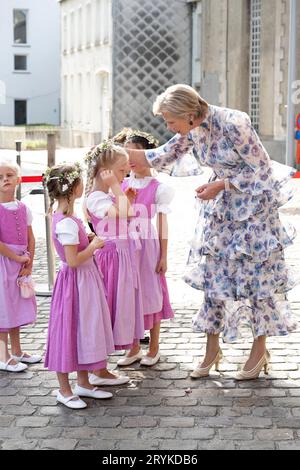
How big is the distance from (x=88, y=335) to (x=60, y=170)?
38.2 inches

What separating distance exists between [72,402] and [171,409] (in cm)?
57

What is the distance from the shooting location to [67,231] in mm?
5359

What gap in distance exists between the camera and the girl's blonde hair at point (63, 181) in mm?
5375

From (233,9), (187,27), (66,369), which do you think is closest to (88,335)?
(66,369)

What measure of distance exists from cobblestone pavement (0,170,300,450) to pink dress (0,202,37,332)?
1.17ft

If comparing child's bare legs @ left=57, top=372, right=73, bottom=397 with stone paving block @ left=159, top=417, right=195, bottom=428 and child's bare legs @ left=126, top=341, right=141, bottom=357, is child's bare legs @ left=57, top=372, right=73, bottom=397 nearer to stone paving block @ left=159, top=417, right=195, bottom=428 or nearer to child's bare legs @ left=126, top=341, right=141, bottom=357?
stone paving block @ left=159, top=417, right=195, bottom=428

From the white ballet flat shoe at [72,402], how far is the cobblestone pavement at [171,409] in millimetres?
33

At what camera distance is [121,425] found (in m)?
4.98

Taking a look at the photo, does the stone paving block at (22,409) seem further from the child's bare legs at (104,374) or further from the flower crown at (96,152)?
the flower crown at (96,152)

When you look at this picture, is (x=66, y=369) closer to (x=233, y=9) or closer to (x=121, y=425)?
(x=121, y=425)

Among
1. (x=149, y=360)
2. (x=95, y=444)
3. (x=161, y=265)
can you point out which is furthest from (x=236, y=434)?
(x=161, y=265)

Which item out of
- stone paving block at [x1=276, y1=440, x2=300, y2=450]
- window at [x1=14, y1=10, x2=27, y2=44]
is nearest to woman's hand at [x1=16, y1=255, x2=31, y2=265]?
stone paving block at [x1=276, y1=440, x2=300, y2=450]

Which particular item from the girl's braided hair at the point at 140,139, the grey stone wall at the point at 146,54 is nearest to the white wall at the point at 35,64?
the grey stone wall at the point at 146,54

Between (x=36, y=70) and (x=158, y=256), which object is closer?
(x=158, y=256)
